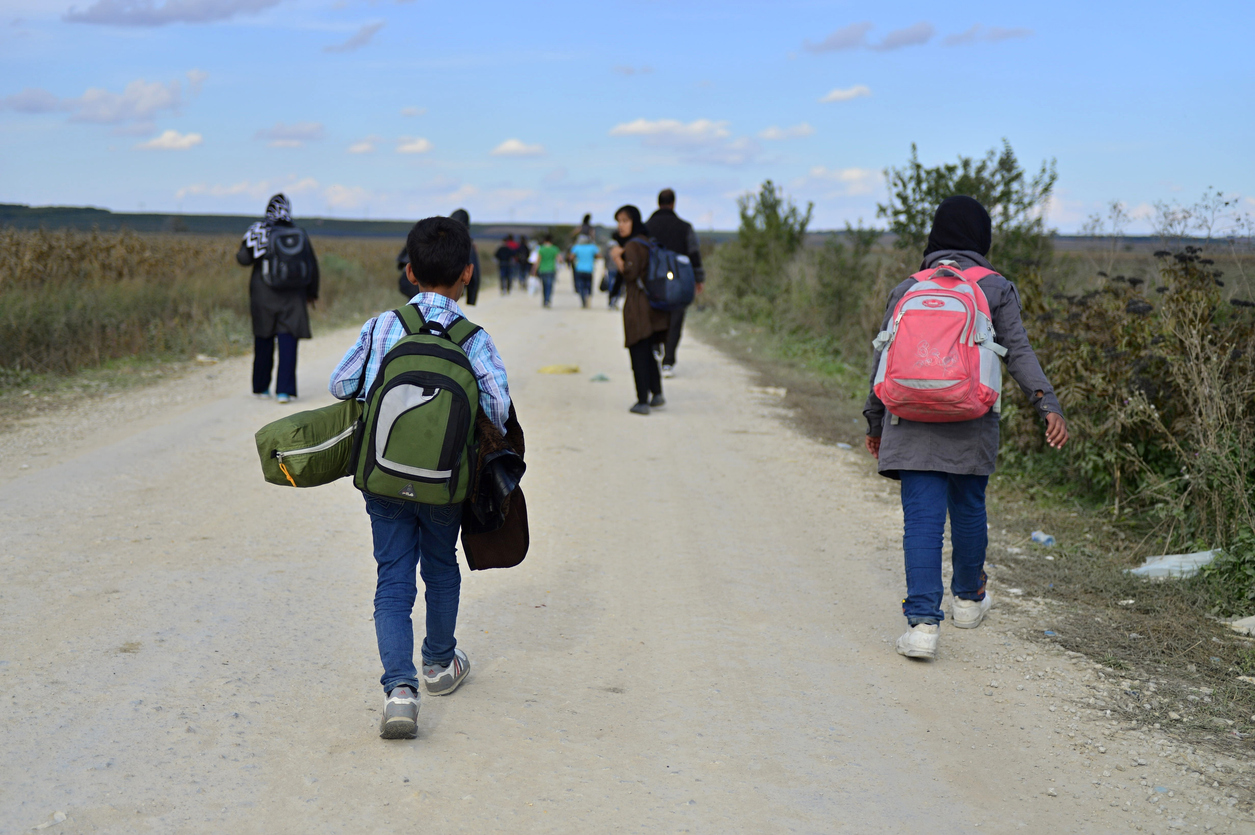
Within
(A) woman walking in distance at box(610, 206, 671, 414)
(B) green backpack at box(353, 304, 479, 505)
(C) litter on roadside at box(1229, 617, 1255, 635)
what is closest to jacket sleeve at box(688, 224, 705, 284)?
(A) woman walking in distance at box(610, 206, 671, 414)

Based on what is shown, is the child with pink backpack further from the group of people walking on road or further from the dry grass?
the dry grass

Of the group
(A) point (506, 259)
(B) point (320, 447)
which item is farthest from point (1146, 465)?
(A) point (506, 259)

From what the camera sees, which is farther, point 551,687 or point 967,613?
point 967,613

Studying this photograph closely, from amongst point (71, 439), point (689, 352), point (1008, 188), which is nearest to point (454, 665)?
point (71, 439)

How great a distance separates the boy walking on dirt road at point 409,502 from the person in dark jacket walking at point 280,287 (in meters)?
6.94

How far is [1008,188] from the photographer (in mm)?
12547

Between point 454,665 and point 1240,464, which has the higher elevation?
point 1240,464

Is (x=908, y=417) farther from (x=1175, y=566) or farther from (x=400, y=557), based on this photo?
(x=1175, y=566)

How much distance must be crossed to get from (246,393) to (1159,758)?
947cm

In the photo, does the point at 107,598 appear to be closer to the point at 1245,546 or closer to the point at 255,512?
the point at 255,512

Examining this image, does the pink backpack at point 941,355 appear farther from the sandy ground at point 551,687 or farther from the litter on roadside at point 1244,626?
the litter on roadside at point 1244,626

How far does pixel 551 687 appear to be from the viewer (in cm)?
405

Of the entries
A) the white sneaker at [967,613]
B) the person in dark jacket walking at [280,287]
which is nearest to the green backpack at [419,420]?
the white sneaker at [967,613]

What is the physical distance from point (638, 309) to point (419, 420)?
670cm
